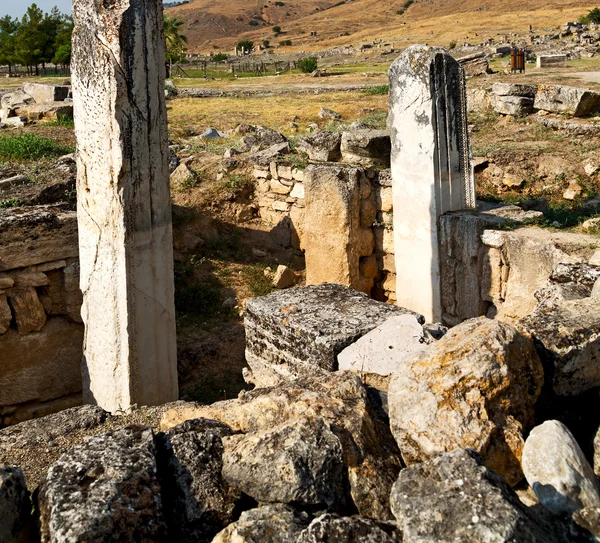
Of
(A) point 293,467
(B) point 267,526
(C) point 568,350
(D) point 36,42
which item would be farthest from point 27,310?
(D) point 36,42

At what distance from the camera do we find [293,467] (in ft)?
10.3

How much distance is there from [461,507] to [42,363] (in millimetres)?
5062

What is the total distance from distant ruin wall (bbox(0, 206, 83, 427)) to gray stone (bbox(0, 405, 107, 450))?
7.36 feet

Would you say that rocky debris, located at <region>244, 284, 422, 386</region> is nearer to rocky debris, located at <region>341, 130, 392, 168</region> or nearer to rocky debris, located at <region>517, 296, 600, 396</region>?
rocky debris, located at <region>517, 296, 600, 396</region>

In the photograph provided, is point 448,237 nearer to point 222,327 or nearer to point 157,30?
point 222,327

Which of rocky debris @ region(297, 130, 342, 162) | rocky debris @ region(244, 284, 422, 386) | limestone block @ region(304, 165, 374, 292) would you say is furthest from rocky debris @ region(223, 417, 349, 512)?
rocky debris @ region(297, 130, 342, 162)

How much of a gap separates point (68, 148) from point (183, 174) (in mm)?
1759

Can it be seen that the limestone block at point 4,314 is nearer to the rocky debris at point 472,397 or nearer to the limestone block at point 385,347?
the limestone block at point 385,347

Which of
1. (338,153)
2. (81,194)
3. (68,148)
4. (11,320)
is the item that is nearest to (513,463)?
(81,194)

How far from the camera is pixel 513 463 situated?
3.25 meters

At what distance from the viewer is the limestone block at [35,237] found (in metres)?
6.54

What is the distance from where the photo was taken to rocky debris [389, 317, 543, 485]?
3.26 meters

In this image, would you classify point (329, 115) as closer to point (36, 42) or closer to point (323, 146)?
point (323, 146)

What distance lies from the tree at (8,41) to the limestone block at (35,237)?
36801 millimetres
